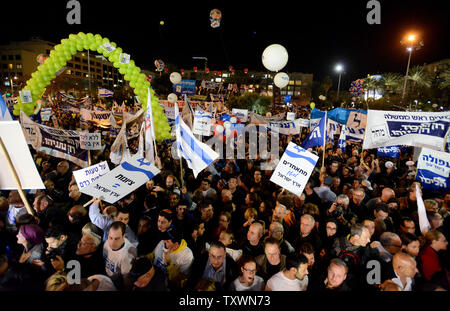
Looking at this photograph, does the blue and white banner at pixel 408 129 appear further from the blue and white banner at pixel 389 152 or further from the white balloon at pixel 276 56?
the white balloon at pixel 276 56

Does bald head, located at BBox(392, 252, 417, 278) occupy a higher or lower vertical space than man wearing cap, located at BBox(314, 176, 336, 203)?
higher

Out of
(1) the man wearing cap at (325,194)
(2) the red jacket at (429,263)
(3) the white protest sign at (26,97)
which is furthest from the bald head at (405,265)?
(3) the white protest sign at (26,97)

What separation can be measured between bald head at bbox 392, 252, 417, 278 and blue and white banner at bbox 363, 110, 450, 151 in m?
3.63

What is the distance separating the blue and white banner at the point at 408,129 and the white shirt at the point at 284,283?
14.5 ft


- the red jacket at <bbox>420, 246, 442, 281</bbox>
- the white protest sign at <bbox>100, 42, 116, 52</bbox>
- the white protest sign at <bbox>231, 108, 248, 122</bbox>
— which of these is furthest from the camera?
the white protest sign at <bbox>231, 108, 248, 122</bbox>

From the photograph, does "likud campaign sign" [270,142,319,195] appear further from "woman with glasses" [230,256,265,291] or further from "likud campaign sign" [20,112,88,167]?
"likud campaign sign" [20,112,88,167]

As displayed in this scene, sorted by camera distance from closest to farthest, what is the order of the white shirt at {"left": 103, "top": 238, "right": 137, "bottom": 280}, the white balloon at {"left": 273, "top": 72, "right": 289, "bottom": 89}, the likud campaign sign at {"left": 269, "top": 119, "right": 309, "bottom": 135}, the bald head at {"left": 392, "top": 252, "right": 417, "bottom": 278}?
the bald head at {"left": 392, "top": 252, "right": 417, "bottom": 278} → the white shirt at {"left": 103, "top": 238, "right": 137, "bottom": 280} → the likud campaign sign at {"left": 269, "top": 119, "right": 309, "bottom": 135} → the white balloon at {"left": 273, "top": 72, "right": 289, "bottom": 89}

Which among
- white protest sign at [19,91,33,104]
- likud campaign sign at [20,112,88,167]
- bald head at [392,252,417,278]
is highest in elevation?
white protest sign at [19,91,33,104]

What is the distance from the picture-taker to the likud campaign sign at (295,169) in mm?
4652

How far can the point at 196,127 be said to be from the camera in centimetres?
890

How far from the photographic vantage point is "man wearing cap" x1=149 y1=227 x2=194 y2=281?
10.9 ft

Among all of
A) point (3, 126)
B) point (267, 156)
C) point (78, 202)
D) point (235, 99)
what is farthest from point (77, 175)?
point (235, 99)

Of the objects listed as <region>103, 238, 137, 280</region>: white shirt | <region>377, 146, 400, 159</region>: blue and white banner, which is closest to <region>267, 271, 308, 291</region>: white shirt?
<region>103, 238, 137, 280</region>: white shirt
